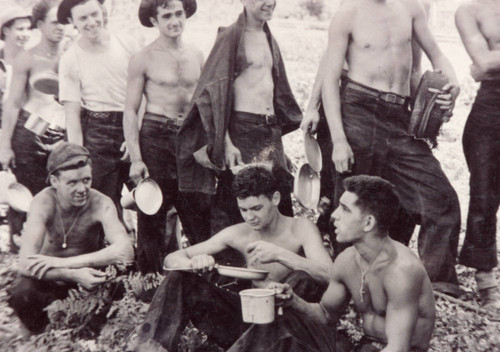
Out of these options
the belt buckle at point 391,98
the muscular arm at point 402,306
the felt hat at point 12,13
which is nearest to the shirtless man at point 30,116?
the felt hat at point 12,13

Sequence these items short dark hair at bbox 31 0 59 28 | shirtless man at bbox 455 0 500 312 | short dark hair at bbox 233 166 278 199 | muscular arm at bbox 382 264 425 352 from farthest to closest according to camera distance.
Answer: short dark hair at bbox 31 0 59 28
shirtless man at bbox 455 0 500 312
short dark hair at bbox 233 166 278 199
muscular arm at bbox 382 264 425 352

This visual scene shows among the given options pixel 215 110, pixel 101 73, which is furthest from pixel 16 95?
pixel 215 110

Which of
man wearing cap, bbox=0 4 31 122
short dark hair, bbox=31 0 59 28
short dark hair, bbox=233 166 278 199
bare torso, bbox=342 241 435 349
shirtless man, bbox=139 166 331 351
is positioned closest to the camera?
bare torso, bbox=342 241 435 349

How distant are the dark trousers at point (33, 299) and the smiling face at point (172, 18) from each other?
70.7 inches

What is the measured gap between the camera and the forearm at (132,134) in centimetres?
500

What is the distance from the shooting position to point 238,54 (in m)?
4.55

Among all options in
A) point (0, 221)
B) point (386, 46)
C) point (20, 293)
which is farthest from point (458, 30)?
point (0, 221)

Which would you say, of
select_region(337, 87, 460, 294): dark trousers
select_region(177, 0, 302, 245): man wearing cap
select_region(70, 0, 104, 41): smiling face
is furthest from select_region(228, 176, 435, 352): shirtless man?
select_region(70, 0, 104, 41): smiling face

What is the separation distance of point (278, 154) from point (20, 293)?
1.72m

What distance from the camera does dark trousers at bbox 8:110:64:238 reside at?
206 inches

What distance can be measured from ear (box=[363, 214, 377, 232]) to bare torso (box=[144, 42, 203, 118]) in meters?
1.87

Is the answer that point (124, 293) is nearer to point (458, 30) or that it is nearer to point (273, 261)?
point (273, 261)

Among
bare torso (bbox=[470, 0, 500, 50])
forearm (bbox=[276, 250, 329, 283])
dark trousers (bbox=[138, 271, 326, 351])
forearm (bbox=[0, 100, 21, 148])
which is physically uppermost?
bare torso (bbox=[470, 0, 500, 50])

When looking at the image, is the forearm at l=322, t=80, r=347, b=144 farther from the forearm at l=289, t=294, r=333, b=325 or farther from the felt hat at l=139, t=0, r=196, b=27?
the forearm at l=289, t=294, r=333, b=325
